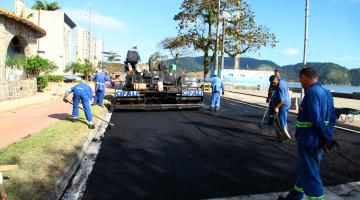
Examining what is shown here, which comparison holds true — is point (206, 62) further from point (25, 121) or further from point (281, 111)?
point (281, 111)

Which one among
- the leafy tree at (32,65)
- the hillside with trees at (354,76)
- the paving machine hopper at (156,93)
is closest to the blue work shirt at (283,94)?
the paving machine hopper at (156,93)

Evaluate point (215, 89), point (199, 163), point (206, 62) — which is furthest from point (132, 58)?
point (206, 62)

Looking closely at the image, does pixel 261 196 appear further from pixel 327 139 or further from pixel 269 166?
pixel 269 166

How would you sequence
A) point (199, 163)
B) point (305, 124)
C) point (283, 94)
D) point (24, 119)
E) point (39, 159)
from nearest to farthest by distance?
point (305, 124)
point (39, 159)
point (199, 163)
point (283, 94)
point (24, 119)

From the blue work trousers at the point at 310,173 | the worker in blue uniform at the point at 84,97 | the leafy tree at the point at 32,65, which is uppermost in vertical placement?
the leafy tree at the point at 32,65

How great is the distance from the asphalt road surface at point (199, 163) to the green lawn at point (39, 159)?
1.85 feet

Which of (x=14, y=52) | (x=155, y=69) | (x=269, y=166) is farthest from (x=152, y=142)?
(x=14, y=52)

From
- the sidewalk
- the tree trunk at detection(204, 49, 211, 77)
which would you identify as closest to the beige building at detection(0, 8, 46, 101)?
the sidewalk

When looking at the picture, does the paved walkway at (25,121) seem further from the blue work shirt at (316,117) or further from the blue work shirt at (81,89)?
the blue work shirt at (316,117)

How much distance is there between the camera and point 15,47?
74.5 feet

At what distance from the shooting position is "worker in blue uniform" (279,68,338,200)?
4410 millimetres

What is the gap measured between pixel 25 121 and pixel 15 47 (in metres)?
12.5

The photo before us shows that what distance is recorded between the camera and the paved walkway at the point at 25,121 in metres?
9.28

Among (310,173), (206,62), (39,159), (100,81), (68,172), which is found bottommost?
(68,172)
